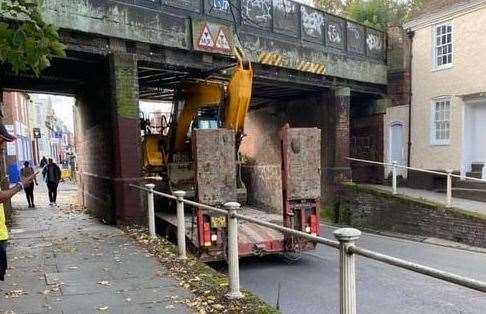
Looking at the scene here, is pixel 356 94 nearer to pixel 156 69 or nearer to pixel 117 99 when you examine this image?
pixel 156 69

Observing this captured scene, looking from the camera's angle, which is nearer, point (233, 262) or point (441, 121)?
point (233, 262)

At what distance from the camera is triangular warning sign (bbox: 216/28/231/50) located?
13.0 meters

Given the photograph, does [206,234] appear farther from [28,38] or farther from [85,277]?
[28,38]

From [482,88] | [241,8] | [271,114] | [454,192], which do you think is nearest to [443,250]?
[454,192]

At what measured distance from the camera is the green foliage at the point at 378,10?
2516 cm

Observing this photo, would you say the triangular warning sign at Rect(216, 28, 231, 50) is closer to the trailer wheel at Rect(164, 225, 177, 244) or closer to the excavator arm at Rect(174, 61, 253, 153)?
the excavator arm at Rect(174, 61, 253, 153)

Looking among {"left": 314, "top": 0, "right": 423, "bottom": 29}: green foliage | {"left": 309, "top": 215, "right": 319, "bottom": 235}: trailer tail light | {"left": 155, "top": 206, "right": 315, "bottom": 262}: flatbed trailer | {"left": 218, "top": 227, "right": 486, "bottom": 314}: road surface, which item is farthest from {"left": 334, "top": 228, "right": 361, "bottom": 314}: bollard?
{"left": 314, "top": 0, "right": 423, "bottom": 29}: green foliage

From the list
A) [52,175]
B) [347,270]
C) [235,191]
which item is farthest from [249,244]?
[52,175]

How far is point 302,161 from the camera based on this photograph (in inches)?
355

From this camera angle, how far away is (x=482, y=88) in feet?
53.5

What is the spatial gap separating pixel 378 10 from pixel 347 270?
2385 centimetres

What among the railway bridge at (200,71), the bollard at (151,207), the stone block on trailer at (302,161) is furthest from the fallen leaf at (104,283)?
the railway bridge at (200,71)

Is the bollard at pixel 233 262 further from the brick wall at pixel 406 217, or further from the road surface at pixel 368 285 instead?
the brick wall at pixel 406 217

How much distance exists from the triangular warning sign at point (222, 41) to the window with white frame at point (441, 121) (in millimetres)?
9036
